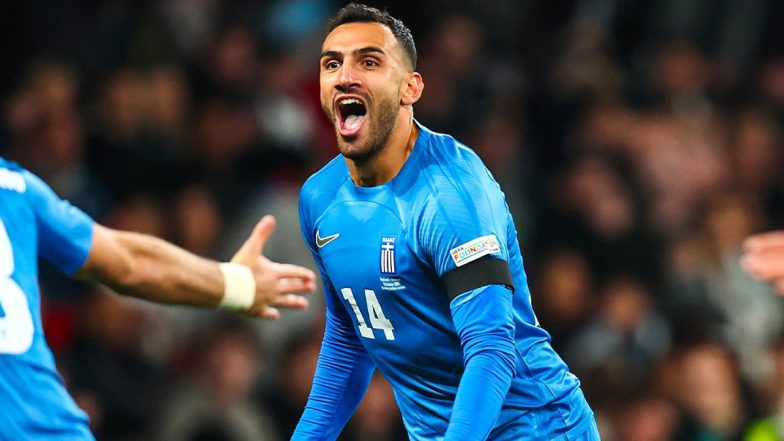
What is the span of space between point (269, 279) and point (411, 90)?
85 centimetres

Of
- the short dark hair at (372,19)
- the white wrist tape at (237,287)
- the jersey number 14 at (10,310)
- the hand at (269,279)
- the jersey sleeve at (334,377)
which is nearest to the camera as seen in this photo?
the jersey number 14 at (10,310)

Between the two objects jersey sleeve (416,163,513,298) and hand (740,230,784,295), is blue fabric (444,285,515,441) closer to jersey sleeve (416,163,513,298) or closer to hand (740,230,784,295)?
jersey sleeve (416,163,513,298)

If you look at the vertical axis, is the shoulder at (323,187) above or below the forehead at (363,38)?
below

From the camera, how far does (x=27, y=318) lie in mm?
3725

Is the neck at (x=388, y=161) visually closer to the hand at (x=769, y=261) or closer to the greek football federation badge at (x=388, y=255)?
the greek football federation badge at (x=388, y=255)

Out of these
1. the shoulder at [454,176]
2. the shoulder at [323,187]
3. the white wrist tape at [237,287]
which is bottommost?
the white wrist tape at [237,287]

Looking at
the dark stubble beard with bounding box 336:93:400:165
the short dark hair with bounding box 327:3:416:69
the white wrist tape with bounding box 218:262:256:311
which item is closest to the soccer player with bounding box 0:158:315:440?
the white wrist tape with bounding box 218:262:256:311

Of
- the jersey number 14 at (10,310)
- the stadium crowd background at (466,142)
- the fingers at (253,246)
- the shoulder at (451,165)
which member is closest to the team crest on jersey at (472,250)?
the shoulder at (451,165)

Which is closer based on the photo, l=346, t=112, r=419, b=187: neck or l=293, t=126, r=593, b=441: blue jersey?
l=293, t=126, r=593, b=441: blue jersey

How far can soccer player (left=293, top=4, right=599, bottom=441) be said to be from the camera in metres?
4.31

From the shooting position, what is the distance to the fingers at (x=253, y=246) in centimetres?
482

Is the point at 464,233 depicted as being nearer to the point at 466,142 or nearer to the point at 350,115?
the point at 350,115

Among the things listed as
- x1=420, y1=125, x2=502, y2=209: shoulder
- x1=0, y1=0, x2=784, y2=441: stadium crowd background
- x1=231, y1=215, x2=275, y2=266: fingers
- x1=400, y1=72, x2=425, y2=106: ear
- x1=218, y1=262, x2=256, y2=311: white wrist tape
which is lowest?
x1=0, y1=0, x2=784, y2=441: stadium crowd background

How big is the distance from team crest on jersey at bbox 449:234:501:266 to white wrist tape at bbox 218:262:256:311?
0.80 metres
